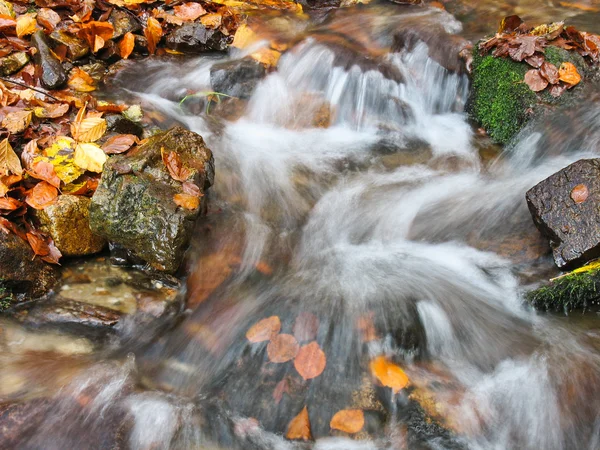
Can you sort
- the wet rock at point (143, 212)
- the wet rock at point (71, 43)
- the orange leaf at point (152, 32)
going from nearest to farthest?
the wet rock at point (143, 212)
the wet rock at point (71, 43)
the orange leaf at point (152, 32)

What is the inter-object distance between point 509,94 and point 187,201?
342 centimetres

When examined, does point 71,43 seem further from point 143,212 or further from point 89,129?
point 143,212

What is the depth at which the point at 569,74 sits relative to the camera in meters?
4.62

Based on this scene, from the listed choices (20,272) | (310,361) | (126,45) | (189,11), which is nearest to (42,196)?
(20,272)

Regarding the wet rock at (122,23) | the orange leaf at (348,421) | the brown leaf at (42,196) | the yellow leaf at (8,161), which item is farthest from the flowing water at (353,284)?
the yellow leaf at (8,161)

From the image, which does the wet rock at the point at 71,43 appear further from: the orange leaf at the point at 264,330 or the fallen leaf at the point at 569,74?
the fallen leaf at the point at 569,74

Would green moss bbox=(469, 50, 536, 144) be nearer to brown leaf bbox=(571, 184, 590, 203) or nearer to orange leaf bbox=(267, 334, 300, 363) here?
brown leaf bbox=(571, 184, 590, 203)

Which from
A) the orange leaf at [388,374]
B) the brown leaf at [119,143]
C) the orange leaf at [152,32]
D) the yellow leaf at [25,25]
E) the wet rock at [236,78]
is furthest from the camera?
the orange leaf at [152,32]

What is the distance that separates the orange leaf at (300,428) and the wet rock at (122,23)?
490cm

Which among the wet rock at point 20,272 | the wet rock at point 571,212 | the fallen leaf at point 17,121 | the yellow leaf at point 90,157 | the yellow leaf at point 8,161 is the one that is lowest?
the wet rock at point 20,272

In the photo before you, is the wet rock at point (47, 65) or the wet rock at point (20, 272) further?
the wet rock at point (47, 65)

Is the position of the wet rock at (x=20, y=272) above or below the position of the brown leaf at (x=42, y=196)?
below

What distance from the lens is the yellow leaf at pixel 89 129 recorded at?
386 cm

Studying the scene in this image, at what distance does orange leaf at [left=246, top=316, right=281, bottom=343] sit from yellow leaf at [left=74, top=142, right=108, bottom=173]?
173 cm
